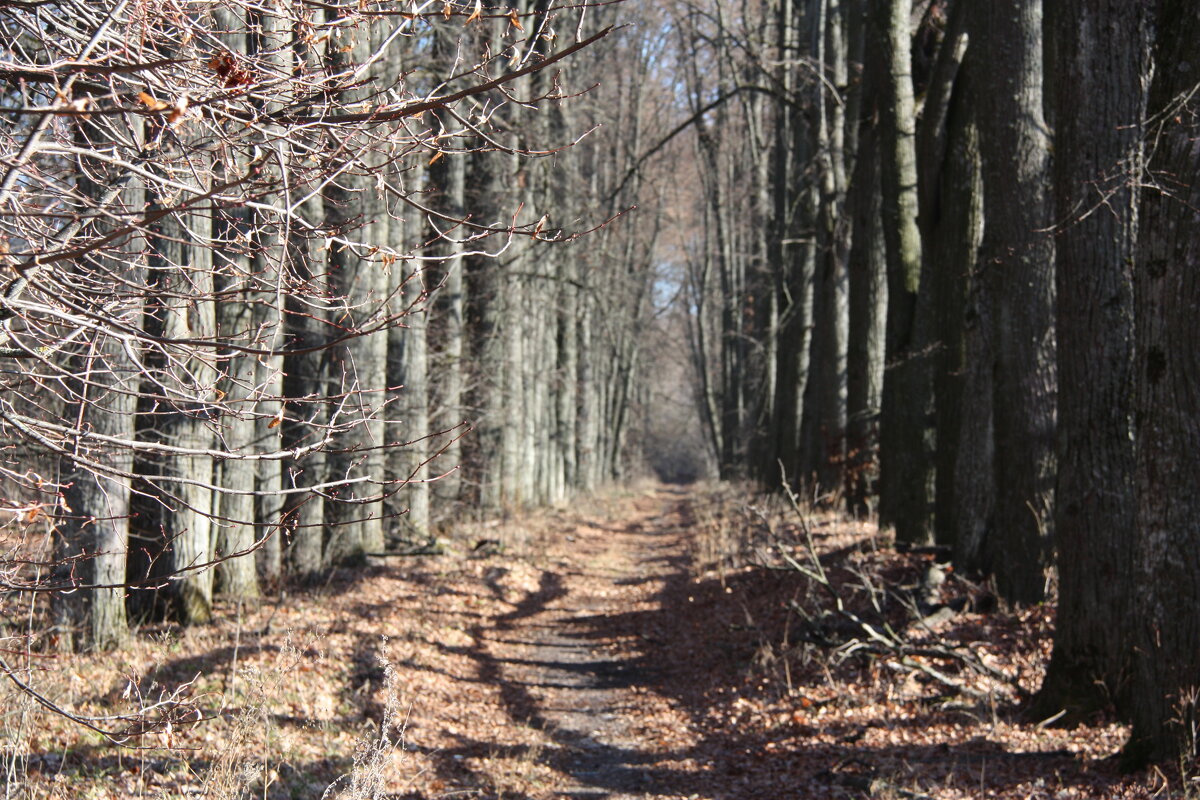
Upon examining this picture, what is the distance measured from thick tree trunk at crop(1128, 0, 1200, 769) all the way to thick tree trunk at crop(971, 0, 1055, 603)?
2.75 meters

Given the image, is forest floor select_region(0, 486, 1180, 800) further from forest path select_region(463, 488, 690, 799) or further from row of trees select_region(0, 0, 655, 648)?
row of trees select_region(0, 0, 655, 648)

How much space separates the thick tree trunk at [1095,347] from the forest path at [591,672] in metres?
2.87

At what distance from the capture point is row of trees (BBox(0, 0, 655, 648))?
3166 millimetres

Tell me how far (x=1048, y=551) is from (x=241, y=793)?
6591mm

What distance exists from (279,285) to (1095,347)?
530 cm

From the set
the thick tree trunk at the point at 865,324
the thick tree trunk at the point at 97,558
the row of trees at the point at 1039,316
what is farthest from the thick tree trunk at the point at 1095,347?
the thick tree trunk at the point at 97,558

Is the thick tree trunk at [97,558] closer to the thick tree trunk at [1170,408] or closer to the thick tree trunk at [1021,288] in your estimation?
the thick tree trunk at [1170,408]

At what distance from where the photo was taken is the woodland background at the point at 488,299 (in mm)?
3391

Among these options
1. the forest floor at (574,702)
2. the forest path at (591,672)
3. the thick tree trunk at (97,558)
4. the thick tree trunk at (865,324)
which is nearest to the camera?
the forest floor at (574,702)

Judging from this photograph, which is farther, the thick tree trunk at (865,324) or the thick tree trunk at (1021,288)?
the thick tree trunk at (865,324)

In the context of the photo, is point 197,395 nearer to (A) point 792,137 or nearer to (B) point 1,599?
(B) point 1,599

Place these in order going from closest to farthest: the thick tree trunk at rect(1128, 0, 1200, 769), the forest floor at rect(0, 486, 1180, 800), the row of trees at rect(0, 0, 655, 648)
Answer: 1. the row of trees at rect(0, 0, 655, 648)
2. the thick tree trunk at rect(1128, 0, 1200, 769)
3. the forest floor at rect(0, 486, 1180, 800)

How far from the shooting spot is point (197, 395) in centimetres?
376

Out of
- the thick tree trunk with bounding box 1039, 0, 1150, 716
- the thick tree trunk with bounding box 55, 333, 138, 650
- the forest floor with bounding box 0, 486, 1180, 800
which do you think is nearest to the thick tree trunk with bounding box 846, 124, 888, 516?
the forest floor with bounding box 0, 486, 1180, 800
